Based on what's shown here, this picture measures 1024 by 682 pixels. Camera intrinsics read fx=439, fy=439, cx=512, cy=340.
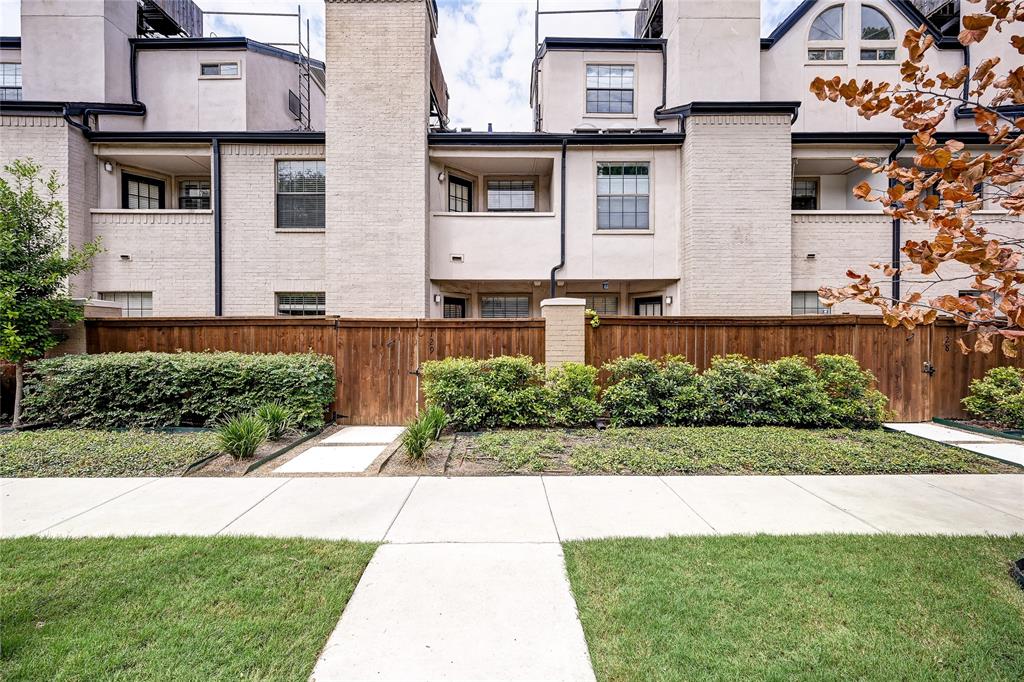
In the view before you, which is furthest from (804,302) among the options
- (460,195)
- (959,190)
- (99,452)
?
(99,452)

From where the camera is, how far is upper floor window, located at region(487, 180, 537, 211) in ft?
43.7

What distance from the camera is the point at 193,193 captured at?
12.9 m

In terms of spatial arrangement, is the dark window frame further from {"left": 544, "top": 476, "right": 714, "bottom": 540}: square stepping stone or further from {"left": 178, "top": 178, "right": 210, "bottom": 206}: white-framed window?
{"left": 544, "top": 476, "right": 714, "bottom": 540}: square stepping stone

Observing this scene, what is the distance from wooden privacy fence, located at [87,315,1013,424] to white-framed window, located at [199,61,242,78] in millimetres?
9747

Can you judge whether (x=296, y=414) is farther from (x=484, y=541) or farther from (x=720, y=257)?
(x=720, y=257)

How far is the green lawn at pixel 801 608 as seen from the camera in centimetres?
238

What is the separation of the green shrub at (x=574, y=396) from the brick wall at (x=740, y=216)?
4758 mm

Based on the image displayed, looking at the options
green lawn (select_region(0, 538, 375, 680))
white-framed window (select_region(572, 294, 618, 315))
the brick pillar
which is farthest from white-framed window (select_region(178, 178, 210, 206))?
green lawn (select_region(0, 538, 375, 680))

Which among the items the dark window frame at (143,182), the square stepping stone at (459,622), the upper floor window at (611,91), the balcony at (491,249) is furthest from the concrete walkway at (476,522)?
the upper floor window at (611,91)

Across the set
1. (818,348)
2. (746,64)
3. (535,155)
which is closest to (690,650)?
(818,348)

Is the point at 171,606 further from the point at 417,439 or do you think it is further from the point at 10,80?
the point at 10,80

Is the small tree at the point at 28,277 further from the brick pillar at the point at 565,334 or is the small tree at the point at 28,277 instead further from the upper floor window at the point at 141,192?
the brick pillar at the point at 565,334

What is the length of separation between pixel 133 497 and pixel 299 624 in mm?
3490

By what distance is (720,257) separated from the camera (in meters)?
11.0
